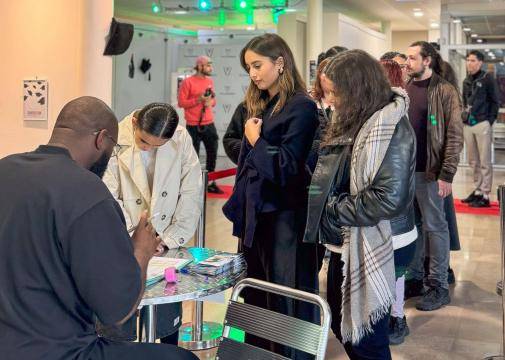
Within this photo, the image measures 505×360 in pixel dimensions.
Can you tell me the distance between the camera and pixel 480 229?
7.02 meters

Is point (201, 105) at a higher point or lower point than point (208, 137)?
higher

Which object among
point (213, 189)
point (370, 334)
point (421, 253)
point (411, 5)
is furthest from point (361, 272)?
point (411, 5)

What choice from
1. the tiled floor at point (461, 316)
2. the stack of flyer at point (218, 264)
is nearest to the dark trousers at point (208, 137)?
the tiled floor at point (461, 316)

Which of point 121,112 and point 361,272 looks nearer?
point 361,272

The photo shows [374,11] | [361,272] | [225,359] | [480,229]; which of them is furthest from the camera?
[374,11]

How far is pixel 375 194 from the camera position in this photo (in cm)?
231

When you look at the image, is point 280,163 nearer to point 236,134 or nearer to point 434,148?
point 236,134

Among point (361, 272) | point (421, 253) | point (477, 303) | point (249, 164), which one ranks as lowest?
point (477, 303)

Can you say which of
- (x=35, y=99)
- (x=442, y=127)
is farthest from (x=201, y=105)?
(x=442, y=127)

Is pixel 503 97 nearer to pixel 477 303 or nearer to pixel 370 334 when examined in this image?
pixel 477 303

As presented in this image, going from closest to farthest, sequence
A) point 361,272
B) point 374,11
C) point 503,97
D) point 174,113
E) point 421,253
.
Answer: point 361,272
point 174,113
point 421,253
point 503,97
point 374,11

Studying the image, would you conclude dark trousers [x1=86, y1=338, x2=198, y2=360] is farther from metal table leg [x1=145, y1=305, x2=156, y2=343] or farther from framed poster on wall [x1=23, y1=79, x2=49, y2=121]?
framed poster on wall [x1=23, y1=79, x2=49, y2=121]

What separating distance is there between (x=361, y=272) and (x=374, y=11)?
14.2 m

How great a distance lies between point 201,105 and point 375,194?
6.58 meters
